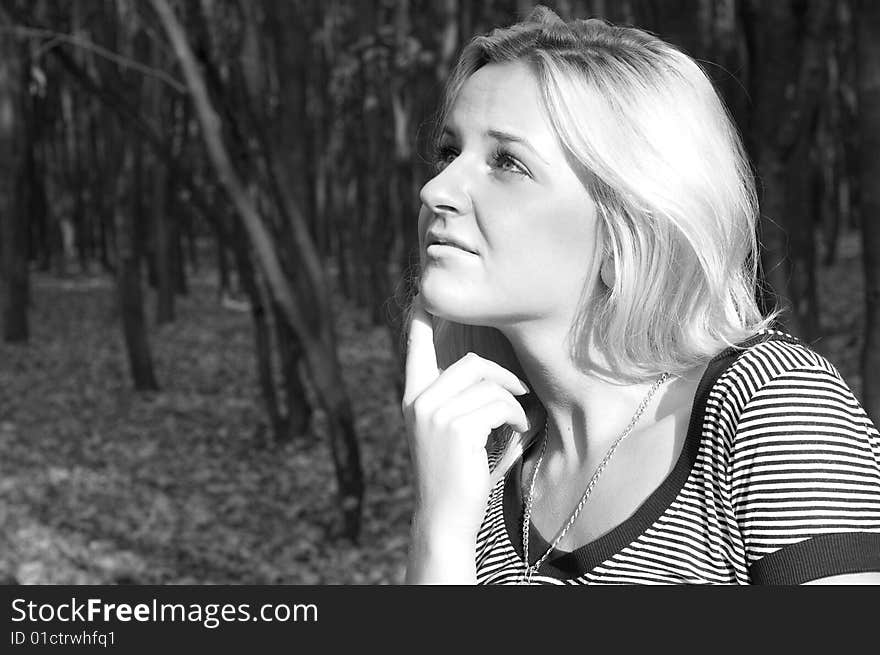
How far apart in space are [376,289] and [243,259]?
702 cm

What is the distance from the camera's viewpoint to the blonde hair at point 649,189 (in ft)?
6.51

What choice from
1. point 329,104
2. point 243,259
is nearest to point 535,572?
point 243,259

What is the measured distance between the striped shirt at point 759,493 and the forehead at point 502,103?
1.81 feet

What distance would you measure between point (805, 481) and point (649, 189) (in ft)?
1.92

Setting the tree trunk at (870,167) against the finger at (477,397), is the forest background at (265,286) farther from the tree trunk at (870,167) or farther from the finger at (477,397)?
the finger at (477,397)

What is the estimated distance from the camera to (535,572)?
2.06 m

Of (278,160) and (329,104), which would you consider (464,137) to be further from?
(329,104)

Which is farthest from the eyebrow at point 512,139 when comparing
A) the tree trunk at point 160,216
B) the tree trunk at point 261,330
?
the tree trunk at point 160,216

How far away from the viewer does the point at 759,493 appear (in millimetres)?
1742

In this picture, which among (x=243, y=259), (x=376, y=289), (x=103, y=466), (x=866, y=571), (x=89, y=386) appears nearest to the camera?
(x=866, y=571)

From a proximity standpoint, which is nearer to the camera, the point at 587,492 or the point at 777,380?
the point at 777,380

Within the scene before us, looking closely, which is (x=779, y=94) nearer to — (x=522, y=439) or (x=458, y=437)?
(x=522, y=439)

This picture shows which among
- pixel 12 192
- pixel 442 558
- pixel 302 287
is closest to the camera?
pixel 442 558

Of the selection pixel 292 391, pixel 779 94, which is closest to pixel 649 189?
pixel 779 94
